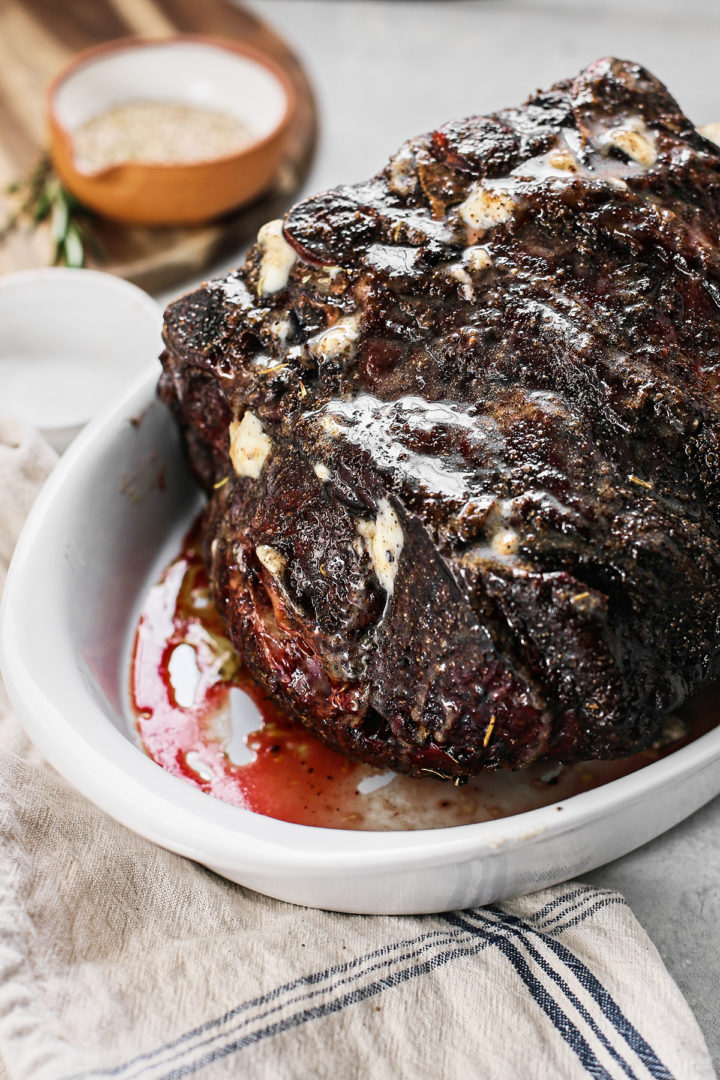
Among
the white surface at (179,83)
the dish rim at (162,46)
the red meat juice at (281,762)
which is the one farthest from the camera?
the white surface at (179,83)

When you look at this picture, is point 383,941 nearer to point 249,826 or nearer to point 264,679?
point 249,826

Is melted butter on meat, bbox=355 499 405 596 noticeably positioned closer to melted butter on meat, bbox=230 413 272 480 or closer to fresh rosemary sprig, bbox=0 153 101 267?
melted butter on meat, bbox=230 413 272 480

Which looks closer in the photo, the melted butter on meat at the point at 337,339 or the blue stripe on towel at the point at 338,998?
the blue stripe on towel at the point at 338,998

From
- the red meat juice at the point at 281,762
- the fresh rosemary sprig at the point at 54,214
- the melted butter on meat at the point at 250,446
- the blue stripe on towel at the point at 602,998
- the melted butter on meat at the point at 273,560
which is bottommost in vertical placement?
the fresh rosemary sprig at the point at 54,214

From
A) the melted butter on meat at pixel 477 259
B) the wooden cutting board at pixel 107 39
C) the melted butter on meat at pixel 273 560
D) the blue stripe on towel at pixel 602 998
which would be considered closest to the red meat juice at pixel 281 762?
the blue stripe on towel at pixel 602 998

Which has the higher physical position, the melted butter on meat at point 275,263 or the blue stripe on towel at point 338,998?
the melted butter on meat at point 275,263

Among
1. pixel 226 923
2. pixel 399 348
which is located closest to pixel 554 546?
pixel 399 348

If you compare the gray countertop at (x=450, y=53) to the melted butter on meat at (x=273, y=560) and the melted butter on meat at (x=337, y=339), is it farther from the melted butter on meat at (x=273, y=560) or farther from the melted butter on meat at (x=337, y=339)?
the melted butter on meat at (x=273, y=560)

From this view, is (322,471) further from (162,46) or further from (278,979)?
(162,46)

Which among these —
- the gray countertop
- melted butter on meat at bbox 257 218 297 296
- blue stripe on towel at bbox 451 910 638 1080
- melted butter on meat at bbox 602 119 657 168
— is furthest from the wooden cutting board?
blue stripe on towel at bbox 451 910 638 1080
